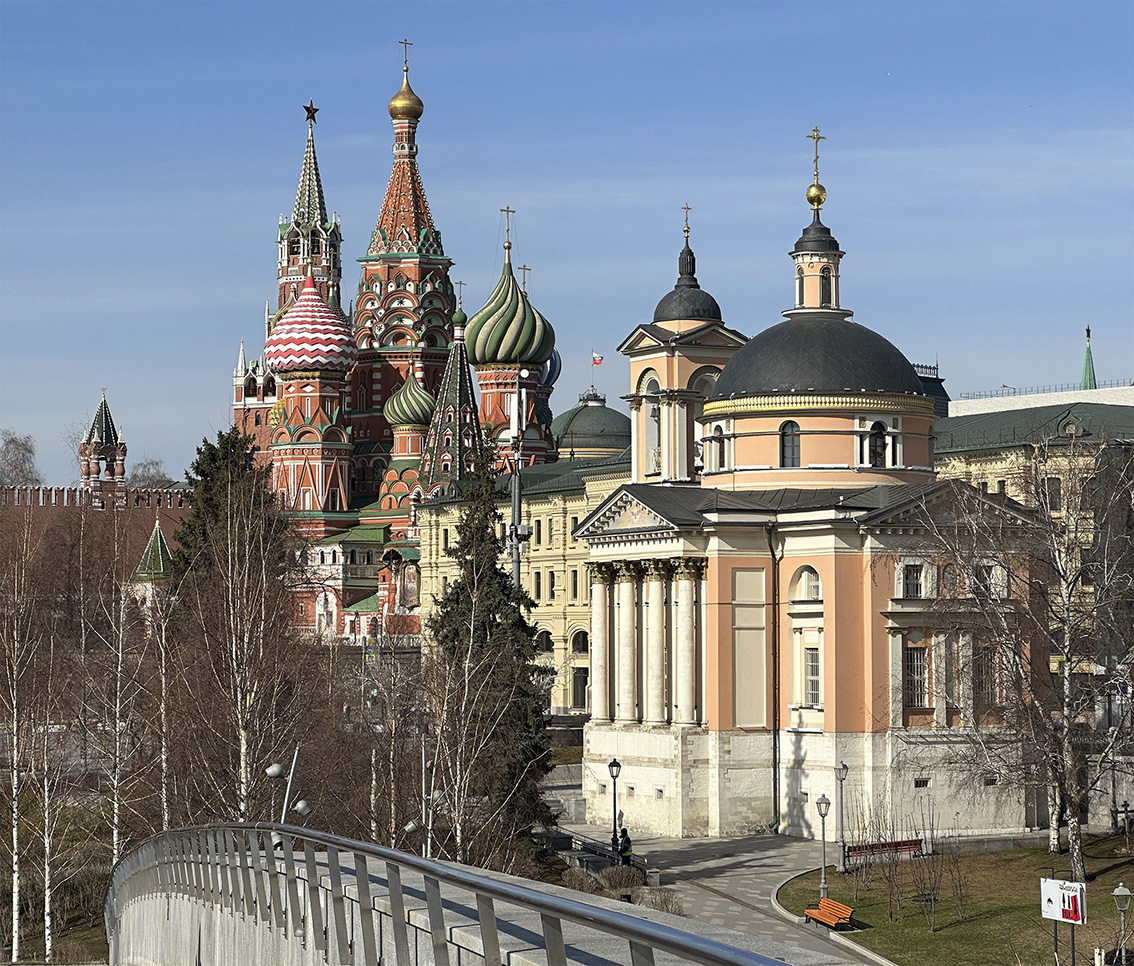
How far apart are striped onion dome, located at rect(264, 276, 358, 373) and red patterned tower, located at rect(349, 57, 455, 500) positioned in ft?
12.9

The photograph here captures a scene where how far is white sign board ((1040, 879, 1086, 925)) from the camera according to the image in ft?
92.8

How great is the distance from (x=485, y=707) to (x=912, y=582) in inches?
522

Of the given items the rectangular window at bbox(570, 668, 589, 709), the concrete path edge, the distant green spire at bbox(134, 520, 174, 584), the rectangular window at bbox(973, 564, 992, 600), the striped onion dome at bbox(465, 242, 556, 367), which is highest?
the striped onion dome at bbox(465, 242, 556, 367)

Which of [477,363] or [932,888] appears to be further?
[477,363]

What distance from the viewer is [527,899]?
22.4 feet

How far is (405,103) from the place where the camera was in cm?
12388

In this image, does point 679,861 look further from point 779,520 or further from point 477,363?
point 477,363

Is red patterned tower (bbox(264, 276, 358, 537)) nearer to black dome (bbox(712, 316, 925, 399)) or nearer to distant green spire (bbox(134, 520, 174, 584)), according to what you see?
distant green spire (bbox(134, 520, 174, 584))

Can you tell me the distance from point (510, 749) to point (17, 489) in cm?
7630

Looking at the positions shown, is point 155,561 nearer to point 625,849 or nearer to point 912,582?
point 912,582

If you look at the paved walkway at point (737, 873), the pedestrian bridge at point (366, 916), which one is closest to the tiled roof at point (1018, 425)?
the paved walkway at point (737, 873)

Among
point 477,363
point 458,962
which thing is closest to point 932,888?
point 458,962

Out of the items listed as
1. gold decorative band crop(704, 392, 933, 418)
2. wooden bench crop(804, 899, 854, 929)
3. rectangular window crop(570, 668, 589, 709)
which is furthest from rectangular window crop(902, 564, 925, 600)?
rectangular window crop(570, 668, 589, 709)

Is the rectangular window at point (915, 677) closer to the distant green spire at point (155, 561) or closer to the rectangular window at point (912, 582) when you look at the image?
the rectangular window at point (912, 582)
